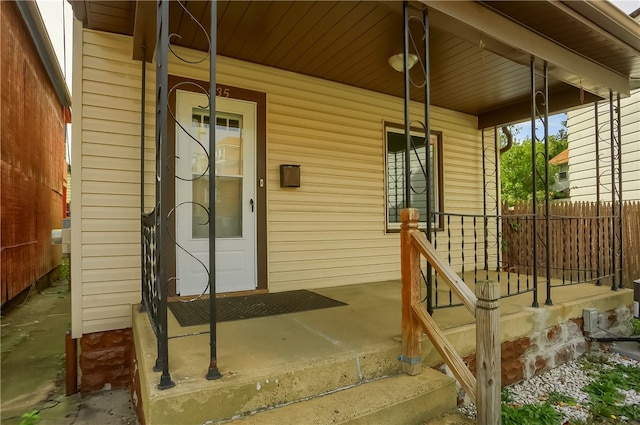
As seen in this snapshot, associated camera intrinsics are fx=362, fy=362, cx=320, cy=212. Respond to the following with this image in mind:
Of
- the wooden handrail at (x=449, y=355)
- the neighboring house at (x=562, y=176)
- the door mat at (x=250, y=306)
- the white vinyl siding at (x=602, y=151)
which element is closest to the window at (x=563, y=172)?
the neighboring house at (x=562, y=176)

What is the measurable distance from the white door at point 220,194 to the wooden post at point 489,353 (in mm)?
2452

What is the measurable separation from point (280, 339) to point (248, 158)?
1964 mm

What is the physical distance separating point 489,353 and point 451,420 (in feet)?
1.86

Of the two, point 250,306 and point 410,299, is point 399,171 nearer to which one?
point 250,306

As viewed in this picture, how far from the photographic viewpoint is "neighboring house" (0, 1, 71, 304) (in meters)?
4.75

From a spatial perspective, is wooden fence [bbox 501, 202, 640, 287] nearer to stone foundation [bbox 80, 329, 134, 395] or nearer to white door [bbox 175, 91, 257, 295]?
white door [bbox 175, 91, 257, 295]

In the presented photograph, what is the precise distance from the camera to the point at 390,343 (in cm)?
220

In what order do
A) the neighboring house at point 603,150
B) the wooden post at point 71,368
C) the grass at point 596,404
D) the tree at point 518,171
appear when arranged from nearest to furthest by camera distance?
1. the grass at point 596,404
2. the wooden post at point 71,368
3. the neighboring house at point 603,150
4. the tree at point 518,171

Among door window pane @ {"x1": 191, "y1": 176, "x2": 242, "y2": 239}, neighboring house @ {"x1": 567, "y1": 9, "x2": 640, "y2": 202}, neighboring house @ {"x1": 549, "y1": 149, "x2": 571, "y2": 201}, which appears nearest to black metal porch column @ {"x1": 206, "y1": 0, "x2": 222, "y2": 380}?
door window pane @ {"x1": 191, "y1": 176, "x2": 242, "y2": 239}

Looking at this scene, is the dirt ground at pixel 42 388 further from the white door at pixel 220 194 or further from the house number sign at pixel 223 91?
the house number sign at pixel 223 91

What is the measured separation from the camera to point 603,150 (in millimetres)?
7184

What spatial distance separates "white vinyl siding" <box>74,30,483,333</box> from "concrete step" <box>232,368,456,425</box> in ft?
6.29

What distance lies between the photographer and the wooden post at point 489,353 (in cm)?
159

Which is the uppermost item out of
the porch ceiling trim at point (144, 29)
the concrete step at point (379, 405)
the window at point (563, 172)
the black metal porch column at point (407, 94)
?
the window at point (563, 172)
